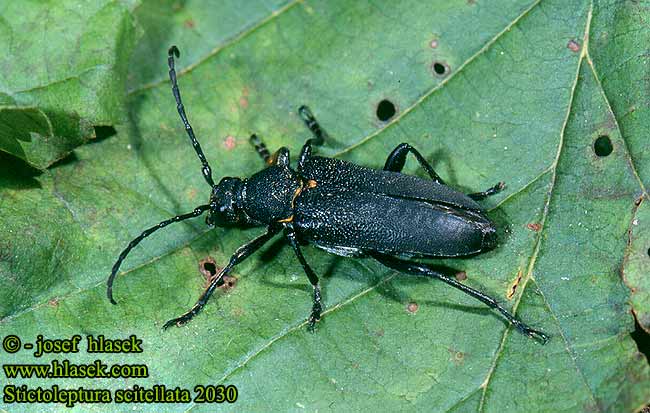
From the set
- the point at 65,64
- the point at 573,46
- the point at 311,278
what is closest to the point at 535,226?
the point at 573,46

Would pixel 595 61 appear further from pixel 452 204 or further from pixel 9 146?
pixel 9 146

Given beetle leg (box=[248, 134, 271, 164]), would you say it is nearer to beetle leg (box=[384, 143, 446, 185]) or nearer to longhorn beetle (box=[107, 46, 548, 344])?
longhorn beetle (box=[107, 46, 548, 344])

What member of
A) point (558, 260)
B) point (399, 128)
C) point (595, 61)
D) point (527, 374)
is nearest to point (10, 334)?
point (399, 128)

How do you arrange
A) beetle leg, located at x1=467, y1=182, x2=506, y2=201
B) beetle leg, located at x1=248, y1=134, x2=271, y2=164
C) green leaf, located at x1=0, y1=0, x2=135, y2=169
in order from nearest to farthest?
1. beetle leg, located at x1=467, y1=182, x2=506, y2=201
2. green leaf, located at x1=0, y1=0, x2=135, y2=169
3. beetle leg, located at x1=248, y1=134, x2=271, y2=164

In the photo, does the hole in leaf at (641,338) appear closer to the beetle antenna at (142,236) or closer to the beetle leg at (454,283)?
the beetle leg at (454,283)

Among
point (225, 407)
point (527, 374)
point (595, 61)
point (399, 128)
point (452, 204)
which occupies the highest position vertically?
point (399, 128)

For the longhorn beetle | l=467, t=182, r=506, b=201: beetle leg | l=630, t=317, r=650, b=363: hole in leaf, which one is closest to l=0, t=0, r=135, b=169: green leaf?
the longhorn beetle

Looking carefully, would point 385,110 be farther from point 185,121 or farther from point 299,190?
point 185,121
